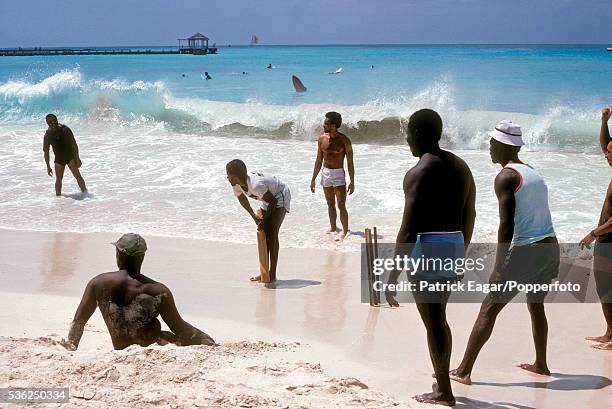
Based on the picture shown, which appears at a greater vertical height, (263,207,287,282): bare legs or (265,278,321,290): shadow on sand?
(263,207,287,282): bare legs

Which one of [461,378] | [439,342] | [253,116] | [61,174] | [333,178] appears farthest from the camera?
[253,116]

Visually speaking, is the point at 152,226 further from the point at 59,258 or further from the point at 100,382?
the point at 100,382

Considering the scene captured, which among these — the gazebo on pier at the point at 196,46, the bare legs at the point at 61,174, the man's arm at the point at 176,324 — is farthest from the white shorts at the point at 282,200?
the gazebo on pier at the point at 196,46

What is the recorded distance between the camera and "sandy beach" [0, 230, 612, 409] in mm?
4117

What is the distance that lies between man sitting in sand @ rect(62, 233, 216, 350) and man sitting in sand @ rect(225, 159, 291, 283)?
245 cm

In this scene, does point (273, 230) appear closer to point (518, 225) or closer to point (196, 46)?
point (518, 225)

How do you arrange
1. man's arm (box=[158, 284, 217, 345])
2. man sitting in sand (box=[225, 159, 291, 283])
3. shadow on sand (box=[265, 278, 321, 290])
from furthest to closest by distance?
shadow on sand (box=[265, 278, 321, 290]) < man sitting in sand (box=[225, 159, 291, 283]) < man's arm (box=[158, 284, 217, 345])

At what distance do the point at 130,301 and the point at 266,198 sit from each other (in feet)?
9.46

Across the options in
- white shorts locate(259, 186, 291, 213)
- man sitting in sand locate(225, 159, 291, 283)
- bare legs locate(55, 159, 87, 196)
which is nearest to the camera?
man sitting in sand locate(225, 159, 291, 283)

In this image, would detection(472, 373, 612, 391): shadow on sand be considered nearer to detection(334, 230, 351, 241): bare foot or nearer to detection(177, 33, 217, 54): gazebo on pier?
detection(334, 230, 351, 241): bare foot

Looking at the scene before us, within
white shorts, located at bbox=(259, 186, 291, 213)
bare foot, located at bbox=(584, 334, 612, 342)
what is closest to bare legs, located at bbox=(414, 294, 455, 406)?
bare foot, located at bbox=(584, 334, 612, 342)

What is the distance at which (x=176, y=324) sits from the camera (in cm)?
476

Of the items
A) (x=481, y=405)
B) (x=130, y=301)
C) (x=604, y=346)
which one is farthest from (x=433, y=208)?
(x=604, y=346)

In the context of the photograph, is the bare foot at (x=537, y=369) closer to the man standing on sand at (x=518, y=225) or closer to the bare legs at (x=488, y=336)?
the bare legs at (x=488, y=336)
